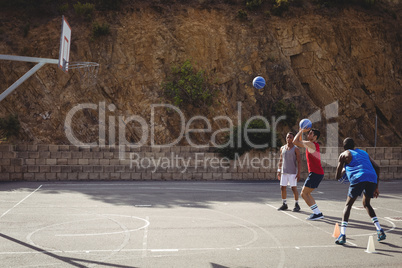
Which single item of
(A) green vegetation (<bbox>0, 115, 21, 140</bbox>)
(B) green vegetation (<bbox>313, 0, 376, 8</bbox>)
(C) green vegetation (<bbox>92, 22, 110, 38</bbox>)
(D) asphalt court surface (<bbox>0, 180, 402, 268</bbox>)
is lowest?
(D) asphalt court surface (<bbox>0, 180, 402, 268</bbox>)

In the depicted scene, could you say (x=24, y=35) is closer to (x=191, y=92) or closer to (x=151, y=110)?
(x=151, y=110)

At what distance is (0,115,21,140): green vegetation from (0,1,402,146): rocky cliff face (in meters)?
0.69

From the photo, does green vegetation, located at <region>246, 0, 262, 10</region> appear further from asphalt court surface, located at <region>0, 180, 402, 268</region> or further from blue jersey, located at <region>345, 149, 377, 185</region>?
blue jersey, located at <region>345, 149, 377, 185</region>

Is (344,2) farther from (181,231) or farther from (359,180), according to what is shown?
(181,231)

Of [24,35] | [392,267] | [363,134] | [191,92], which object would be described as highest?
[24,35]

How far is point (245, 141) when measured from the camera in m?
18.9

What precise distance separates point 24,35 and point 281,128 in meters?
20.2

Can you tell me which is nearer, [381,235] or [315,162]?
[381,235]

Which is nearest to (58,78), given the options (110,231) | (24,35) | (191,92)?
(24,35)

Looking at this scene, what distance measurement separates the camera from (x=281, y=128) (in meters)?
27.6

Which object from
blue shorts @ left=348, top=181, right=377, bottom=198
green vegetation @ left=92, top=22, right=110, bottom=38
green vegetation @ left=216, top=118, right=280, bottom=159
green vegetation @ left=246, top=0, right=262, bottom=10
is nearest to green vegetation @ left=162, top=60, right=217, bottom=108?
green vegetation @ left=92, top=22, right=110, bottom=38

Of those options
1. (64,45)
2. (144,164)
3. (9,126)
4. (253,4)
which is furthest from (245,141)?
(253,4)

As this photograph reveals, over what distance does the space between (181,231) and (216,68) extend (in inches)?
855

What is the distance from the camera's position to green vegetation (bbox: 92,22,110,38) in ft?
88.9
